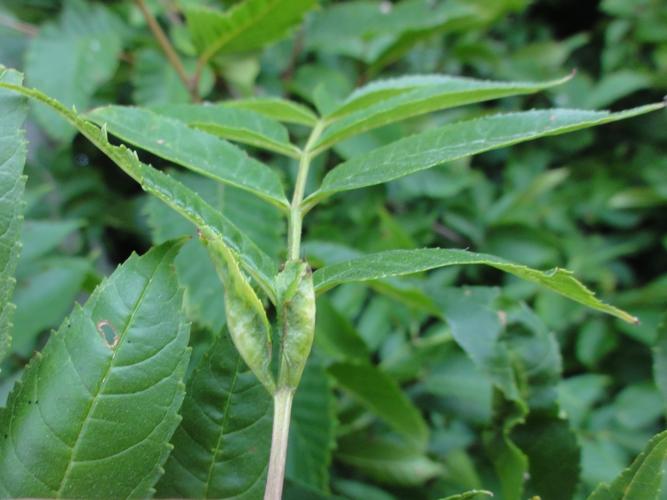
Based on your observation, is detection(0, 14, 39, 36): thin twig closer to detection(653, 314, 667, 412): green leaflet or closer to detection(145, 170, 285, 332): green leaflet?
detection(145, 170, 285, 332): green leaflet

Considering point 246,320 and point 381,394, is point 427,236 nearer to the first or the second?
point 381,394

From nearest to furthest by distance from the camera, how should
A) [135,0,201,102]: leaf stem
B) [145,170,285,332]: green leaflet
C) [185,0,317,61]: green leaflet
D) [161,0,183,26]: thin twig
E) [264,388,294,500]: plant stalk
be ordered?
[264,388,294,500]: plant stalk → [145,170,285,332]: green leaflet → [185,0,317,61]: green leaflet → [135,0,201,102]: leaf stem → [161,0,183,26]: thin twig

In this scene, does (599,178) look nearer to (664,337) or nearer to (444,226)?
(444,226)

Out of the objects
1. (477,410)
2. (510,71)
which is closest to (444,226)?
(510,71)

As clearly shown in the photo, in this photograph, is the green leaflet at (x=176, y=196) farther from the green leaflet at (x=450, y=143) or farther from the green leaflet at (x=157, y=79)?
the green leaflet at (x=157, y=79)

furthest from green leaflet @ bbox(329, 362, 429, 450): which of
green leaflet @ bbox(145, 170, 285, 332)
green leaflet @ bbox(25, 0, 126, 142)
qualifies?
green leaflet @ bbox(25, 0, 126, 142)

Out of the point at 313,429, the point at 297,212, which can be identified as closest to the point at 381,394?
the point at 313,429

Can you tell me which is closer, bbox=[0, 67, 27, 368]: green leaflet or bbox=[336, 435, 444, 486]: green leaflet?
bbox=[0, 67, 27, 368]: green leaflet
